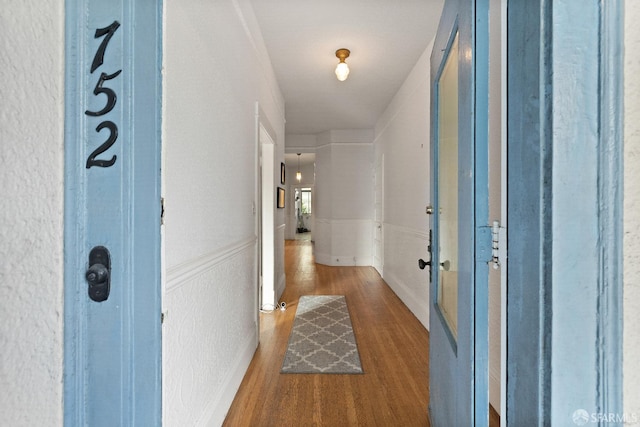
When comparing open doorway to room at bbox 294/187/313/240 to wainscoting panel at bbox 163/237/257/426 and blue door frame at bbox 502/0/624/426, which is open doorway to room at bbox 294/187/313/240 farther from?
blue door frame at bbox 502/0/624/426

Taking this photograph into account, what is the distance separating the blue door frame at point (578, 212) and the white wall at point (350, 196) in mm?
5684

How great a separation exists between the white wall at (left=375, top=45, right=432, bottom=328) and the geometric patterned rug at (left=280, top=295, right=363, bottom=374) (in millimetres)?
821

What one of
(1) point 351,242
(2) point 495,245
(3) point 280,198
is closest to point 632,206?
(2) point 495,245

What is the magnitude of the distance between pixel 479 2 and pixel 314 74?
308 centimetres

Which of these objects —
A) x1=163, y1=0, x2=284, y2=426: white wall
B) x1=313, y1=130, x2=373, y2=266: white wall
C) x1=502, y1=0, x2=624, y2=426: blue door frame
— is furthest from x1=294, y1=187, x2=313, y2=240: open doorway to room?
x1=502, y1=0, x2=624, y2=426: blue door frame

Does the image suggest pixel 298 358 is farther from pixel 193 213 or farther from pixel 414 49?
pixel 414 49

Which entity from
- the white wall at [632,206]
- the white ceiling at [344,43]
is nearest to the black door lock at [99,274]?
the white wall at [632,206]

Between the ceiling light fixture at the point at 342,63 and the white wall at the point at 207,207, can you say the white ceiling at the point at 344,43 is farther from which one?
the white wall at the point at 207,207

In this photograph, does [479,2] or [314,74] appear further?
[314,74]

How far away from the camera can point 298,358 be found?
240cm

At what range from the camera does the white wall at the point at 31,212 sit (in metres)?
0.57

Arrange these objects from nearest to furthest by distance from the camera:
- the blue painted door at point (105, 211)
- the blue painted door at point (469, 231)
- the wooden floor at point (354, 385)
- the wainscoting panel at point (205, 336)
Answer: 1. the blue painted door at point (105, 211)
2. the blue painted door at point (469, 231)
3. the wainscoting panel at point (205, 336)
4. the wooden floor at point (354, 385)

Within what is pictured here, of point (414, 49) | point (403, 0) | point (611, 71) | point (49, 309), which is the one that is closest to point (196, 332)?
point (49, 309)

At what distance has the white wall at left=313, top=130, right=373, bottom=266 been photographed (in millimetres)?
6230
